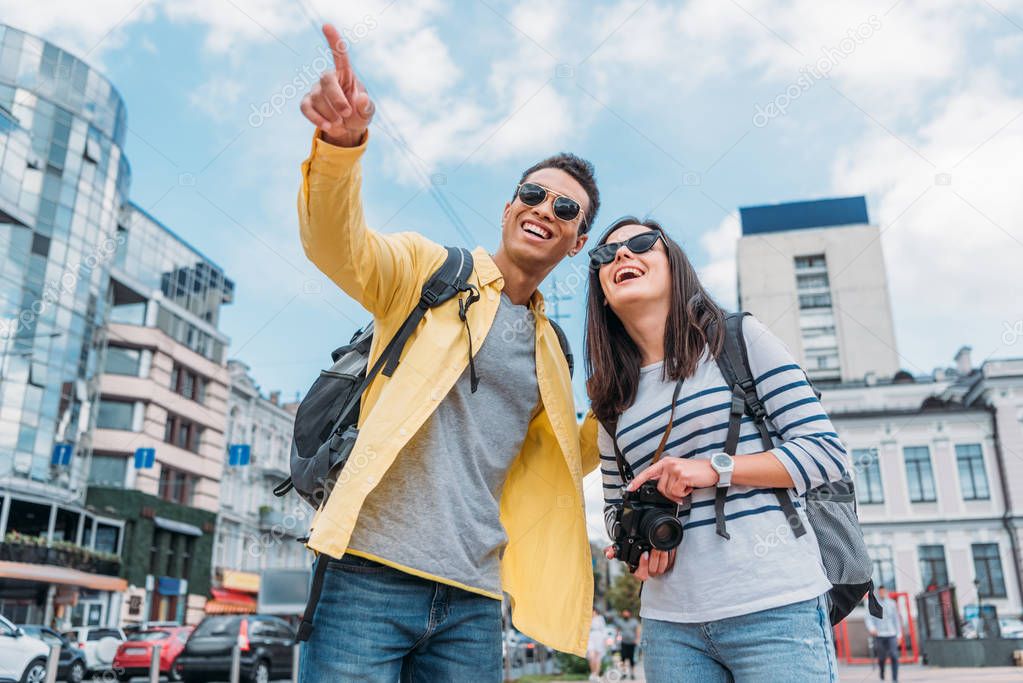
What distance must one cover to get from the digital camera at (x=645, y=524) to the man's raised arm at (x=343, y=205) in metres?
0.84

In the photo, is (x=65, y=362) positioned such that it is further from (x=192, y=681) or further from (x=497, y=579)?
(x=497, y=579)

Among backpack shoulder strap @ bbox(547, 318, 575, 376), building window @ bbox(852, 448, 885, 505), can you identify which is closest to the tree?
building window @ bbox(852, 448, 885, 505)

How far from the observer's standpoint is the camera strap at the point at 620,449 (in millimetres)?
2350

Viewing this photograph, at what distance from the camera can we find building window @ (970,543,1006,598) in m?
36.2

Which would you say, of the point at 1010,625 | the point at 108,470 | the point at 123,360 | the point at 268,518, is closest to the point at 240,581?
the point at 268,518

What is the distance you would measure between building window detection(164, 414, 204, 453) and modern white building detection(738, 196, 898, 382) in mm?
38362

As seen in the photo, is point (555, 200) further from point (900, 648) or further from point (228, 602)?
point (228, 602)

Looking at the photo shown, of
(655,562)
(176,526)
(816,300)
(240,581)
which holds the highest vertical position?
(816,300)

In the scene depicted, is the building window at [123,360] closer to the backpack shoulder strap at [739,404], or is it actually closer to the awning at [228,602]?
the awning at [228,602]

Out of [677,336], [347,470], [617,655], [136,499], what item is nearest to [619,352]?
[677,336]

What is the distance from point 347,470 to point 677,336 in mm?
977

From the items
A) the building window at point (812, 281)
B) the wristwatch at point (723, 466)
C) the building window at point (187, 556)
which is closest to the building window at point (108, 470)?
the building window at point (187, 556)

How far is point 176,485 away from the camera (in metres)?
39.8

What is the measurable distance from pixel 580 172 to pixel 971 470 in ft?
131
